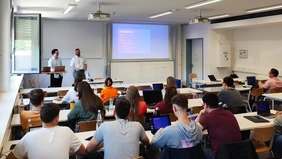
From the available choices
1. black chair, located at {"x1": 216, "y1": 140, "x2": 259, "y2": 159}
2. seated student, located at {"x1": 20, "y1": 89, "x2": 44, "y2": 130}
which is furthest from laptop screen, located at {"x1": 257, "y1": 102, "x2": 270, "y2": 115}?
seated student, located at {"x1": 20, "y1": 89, "x2": 44, "y2": 130}

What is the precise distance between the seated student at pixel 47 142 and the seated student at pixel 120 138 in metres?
0.31

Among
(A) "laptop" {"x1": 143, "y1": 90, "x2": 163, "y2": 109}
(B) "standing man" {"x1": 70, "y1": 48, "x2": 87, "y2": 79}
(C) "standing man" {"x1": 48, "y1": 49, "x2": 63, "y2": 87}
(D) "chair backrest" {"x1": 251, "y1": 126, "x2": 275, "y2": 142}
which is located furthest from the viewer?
(B) "standing man" {"x1": 70, "y1": 48, "x2": 87, "y2": 79}

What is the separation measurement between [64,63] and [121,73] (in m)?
2.41

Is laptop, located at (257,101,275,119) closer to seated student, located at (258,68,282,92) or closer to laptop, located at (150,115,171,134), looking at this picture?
laptop, located at (150,115,171,134)

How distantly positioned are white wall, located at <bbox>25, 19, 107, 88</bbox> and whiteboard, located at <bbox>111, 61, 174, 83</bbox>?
596 mm

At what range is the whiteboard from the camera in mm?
11875

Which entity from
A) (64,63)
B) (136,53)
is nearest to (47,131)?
(64,63)

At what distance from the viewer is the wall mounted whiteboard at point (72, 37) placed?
10.8m

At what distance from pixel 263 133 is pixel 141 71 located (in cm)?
901

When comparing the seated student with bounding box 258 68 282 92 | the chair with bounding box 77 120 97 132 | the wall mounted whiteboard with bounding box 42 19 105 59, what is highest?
the wall mounted whiteboard with bounding box 42 19 105 59

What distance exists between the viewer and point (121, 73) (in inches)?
470

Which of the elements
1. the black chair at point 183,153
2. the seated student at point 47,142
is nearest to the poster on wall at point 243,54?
the black chair at point 183,153

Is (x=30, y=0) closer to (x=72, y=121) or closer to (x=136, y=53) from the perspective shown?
(x=72, y=121)

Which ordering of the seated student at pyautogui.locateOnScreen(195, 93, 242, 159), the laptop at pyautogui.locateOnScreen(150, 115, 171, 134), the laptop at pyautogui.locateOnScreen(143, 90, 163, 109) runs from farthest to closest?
the laptop at pyautogui.locateOnScreen(143, 90, 163, 109) → the laptop at pyautogui.locateOnScreen(150, 115, 171, 134) → the seated student at pyautogui.locateOnScreen(195, 93, 242, 159)
